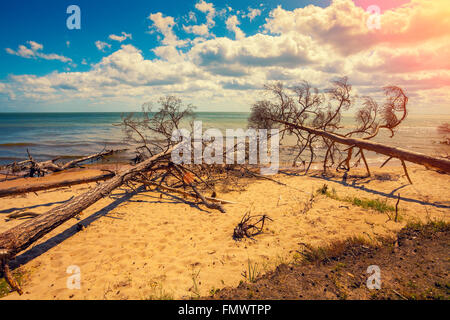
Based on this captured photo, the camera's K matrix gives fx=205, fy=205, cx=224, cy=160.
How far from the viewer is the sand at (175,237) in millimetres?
3449

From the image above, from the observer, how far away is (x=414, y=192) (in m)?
8.38

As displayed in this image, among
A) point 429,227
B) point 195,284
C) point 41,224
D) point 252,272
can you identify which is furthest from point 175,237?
point 429,227

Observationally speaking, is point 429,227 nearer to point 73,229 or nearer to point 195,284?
point 195,284

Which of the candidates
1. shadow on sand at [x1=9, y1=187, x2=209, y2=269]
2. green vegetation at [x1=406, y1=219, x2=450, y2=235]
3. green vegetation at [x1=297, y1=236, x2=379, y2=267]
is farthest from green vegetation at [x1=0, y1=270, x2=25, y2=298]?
green vegetation at [x1=406, y1=219, x2=450, y2=235]

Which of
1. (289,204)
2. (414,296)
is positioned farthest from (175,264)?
(289,204)

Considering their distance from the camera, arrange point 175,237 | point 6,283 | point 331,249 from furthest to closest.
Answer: point 175,237 < point 331,249 < point 6,283

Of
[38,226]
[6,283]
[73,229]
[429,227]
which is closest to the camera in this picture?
[6,283]

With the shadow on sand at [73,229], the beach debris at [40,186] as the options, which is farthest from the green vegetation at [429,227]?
the beach debris at [40,186]

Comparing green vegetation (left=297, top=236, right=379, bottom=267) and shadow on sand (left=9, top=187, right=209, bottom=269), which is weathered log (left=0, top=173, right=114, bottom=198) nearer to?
shadow on sand (left=9, top=187, right=209, bottom=269)

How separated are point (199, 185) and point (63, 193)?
560cm

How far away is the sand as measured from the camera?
11.3 feet

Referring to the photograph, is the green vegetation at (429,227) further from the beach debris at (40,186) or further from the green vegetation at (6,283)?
the beach debris at (40,186)

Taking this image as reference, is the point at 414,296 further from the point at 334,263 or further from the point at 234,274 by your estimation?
the point at 234,274

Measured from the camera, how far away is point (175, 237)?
5.09 metres
